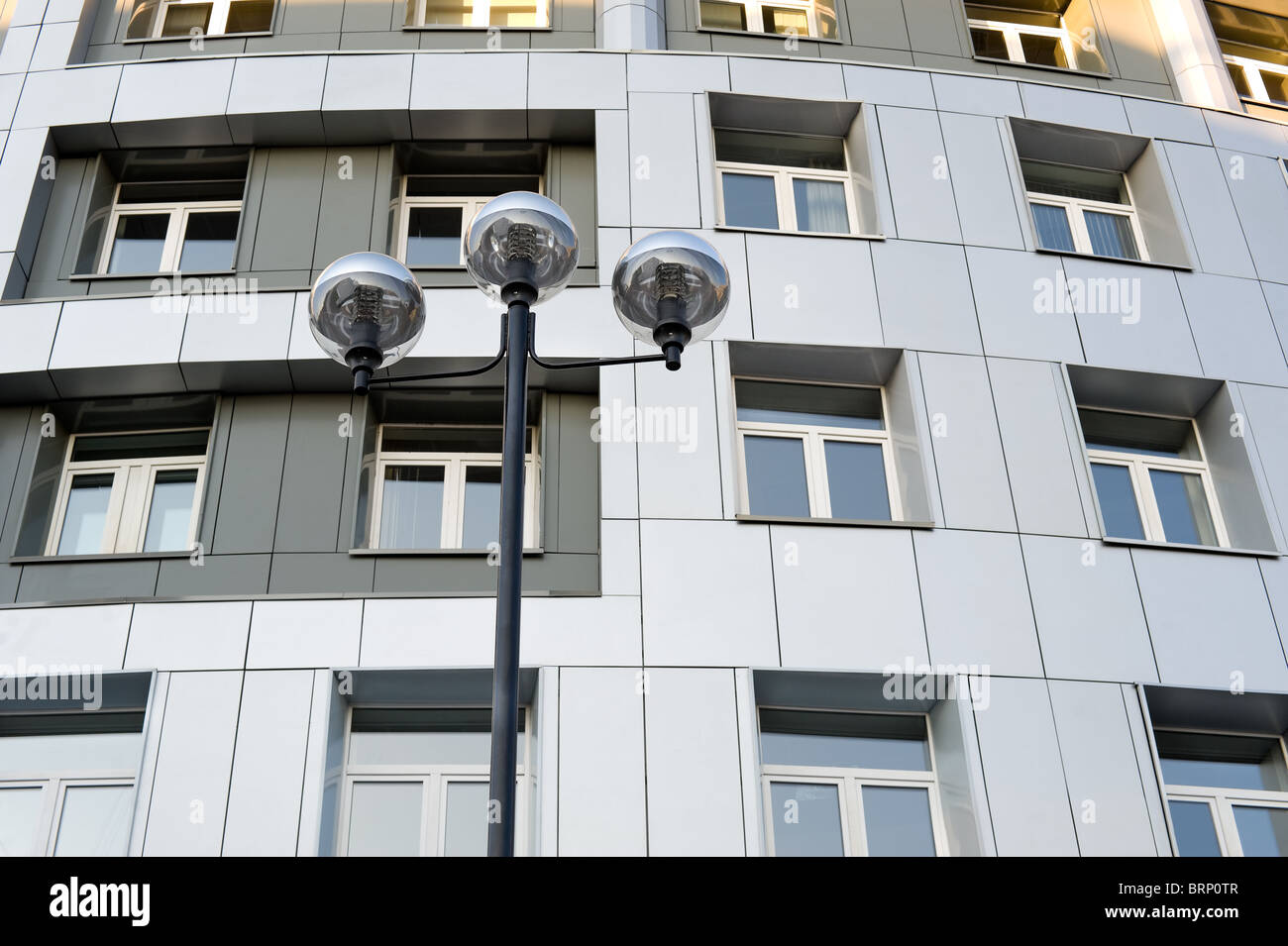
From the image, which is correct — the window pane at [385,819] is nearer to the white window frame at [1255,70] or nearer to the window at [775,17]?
the window at [775,17]

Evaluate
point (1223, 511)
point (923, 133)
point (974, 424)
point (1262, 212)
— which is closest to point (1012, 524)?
point (974, 424)

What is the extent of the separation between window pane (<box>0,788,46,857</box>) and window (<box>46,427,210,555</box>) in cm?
237

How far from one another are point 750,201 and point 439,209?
359 cm

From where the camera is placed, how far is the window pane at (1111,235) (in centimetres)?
1372

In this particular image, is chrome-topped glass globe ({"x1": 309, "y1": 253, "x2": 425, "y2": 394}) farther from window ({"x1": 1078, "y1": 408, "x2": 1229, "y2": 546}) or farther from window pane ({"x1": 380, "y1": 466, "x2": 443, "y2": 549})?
window ({"x1": 1078, "y1": 408, "x2": 1229, "y2": 546})

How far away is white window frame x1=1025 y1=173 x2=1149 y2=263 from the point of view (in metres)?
13.7

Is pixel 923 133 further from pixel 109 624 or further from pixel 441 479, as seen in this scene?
pixel 109 624

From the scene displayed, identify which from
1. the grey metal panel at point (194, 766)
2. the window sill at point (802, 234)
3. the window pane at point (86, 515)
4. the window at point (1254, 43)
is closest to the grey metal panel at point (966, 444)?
the window sill at point (802, 234)

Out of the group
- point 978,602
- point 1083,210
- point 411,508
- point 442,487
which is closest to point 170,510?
point 411,508

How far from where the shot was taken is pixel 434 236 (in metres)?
13.1

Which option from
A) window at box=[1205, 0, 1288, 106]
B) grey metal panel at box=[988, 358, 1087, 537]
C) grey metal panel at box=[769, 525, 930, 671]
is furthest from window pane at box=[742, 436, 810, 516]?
window at box=[1205, 0, 1288, 106]

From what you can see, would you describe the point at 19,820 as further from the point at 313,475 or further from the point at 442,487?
the point at 442,487

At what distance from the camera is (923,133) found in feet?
43.4
